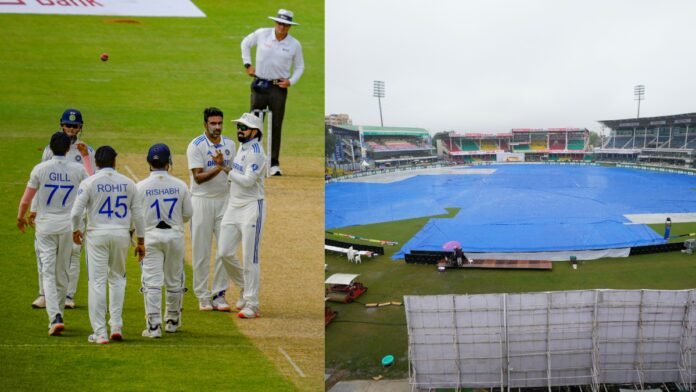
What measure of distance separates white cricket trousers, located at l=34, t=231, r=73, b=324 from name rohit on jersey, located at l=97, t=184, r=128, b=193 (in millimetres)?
530

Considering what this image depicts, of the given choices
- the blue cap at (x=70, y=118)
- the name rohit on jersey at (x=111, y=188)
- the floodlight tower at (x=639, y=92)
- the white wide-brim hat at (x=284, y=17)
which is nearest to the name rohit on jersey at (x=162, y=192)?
the name rohit on jersey at (x=111, y=188)

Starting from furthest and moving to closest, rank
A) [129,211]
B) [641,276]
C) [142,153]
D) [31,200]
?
[641,276] → [142,153] → [31,200] → [129,211]

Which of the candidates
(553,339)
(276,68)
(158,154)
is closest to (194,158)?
(158,154)

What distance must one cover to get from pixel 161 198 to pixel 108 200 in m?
0.30

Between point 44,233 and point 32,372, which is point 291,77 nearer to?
point 44,233

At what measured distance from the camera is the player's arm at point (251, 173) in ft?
12.0

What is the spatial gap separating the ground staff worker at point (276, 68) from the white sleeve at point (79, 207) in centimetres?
138

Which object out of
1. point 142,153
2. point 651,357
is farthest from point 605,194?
point 142,153

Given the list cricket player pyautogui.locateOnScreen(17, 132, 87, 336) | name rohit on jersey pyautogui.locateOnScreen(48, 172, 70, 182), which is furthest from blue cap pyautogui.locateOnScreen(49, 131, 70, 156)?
name rohit on jersey pyautogui.locateOnScreen(48, 172, 70, 182)

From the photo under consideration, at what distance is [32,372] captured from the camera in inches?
147

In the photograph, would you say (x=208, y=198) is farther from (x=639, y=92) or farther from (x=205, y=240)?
(x=639, y=92)

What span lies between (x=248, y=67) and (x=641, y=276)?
3.64 meters

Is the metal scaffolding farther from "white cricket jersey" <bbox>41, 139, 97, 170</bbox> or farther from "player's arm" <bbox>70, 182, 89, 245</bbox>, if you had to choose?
"white cricket jersey" <bbox>41, 139, 97, 170</bbox>

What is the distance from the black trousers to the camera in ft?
A: 14.6
